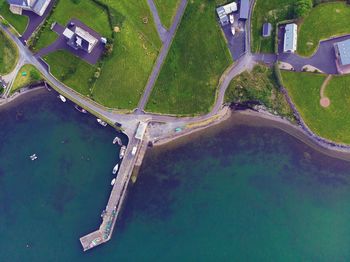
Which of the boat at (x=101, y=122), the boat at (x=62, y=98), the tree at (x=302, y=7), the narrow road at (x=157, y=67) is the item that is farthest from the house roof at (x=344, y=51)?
the boat at (x=62, y=98)

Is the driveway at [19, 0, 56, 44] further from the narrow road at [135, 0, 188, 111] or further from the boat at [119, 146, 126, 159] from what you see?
the boat at [119, 146, 126, 159]

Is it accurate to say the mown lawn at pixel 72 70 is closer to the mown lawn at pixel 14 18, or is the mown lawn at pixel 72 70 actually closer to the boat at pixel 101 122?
the boat at pixel 101 122

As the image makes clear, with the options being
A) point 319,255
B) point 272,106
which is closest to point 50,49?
point 272,106

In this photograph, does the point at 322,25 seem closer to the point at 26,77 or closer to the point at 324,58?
the point at 324,58

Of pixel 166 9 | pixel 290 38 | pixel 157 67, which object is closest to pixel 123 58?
pixel 157 67

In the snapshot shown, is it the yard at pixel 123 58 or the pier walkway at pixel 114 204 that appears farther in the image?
the pier walkway at pixel 114 204

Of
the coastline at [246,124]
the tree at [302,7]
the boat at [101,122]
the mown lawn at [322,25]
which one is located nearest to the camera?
the tree at [302,7]

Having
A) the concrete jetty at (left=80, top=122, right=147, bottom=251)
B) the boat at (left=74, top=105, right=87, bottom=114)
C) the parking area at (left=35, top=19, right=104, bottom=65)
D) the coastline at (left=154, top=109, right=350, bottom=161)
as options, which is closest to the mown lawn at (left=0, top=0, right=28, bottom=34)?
the parking area at (left=35, top=19, right=104, bottom=65)

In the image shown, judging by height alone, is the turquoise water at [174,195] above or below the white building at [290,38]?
below
